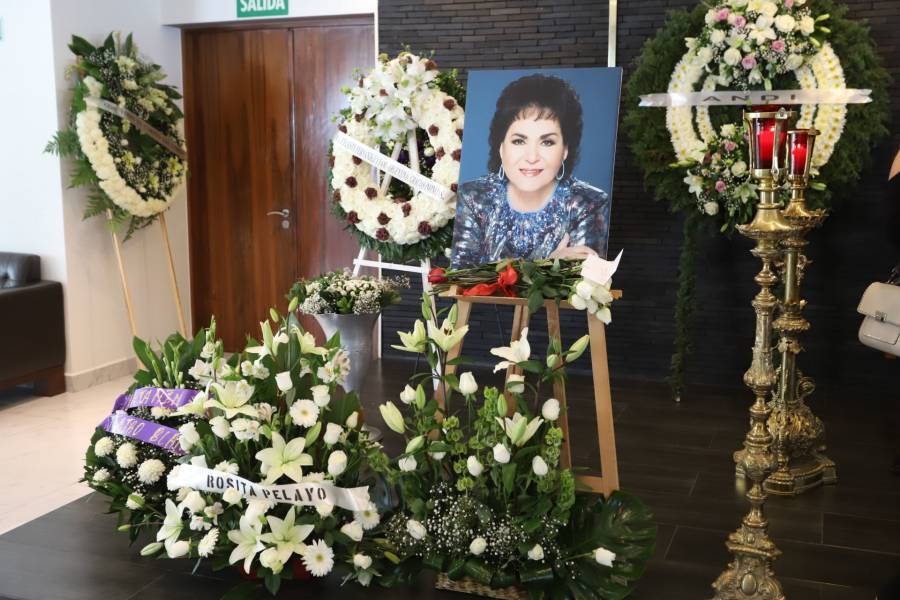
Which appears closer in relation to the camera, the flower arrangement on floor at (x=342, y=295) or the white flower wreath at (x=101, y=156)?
the flower arrangement on floor at (x=342, y=295)

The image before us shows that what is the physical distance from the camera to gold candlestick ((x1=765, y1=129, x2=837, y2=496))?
11.8ft

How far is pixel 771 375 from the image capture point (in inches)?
102

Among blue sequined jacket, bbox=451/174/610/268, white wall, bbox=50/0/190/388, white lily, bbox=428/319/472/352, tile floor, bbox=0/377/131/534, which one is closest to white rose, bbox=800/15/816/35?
blue sequined jacket, bbox=451/174/610/268

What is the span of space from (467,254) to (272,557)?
183 cm

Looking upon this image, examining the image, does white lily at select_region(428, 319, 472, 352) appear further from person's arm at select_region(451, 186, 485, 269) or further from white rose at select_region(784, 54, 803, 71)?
white rose at select_region(784, 54, 803, 71)

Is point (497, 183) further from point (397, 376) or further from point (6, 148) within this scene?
point (6, 148)

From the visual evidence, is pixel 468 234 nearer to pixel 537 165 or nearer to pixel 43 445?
pixel 537 165

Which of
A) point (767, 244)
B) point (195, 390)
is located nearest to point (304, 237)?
point (195, 390)

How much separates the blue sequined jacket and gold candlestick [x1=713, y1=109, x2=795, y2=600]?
127 centimetres

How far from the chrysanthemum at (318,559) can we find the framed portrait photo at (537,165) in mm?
1690

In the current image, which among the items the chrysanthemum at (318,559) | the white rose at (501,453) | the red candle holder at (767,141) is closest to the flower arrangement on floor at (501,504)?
the white rose at (501,453)

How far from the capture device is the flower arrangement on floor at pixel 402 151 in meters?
→ 4.58

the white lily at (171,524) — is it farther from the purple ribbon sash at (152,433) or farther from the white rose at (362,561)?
the white rose at (362,561)

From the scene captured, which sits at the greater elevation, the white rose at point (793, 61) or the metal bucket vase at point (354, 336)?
the white rose at point (793, 61)
